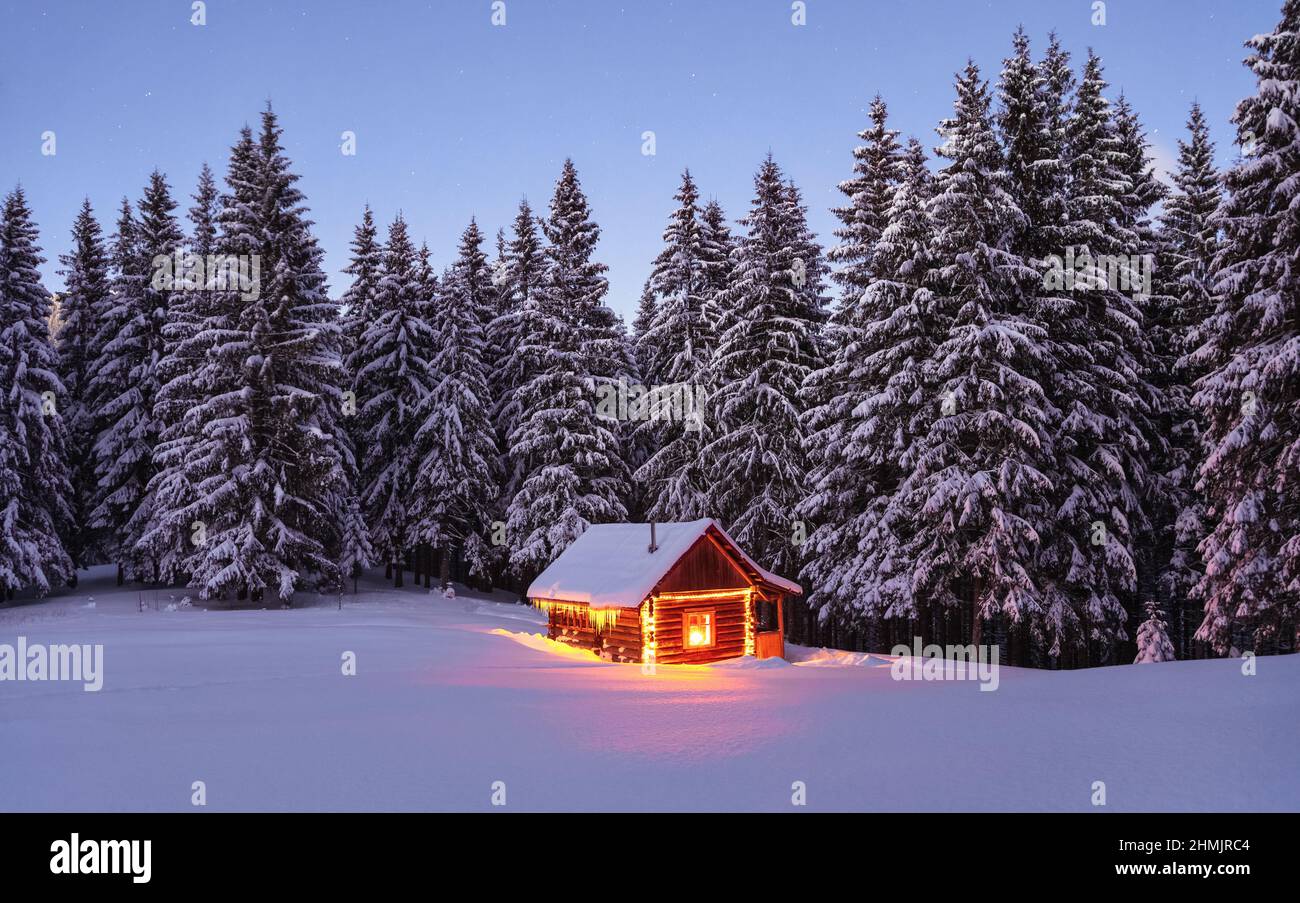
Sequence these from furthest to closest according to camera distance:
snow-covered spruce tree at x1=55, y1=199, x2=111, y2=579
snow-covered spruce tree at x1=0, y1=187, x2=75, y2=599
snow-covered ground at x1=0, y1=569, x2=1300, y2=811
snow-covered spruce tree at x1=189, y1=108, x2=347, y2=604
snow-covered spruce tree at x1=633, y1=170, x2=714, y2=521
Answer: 1. snow-covered spruce tree at x1=55, y1=199, x2=111, y2=579
2. snow-covered spruce tree at x1=633, y1=170, x2=714, y2=521
3. snow-covered spruce tree at x1=0, y1=187, x2=75, y2=599
4. snow-covered spruce tree at x1=189, y1=108, x2=347, y2=604
5. snow-covered ground at x1=0, y1=569, x2=1300, y2=811

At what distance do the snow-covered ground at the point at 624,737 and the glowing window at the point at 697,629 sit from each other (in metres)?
5.56

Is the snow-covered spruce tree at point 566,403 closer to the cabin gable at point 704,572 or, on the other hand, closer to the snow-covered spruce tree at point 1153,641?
the cabin gable at point 704,572

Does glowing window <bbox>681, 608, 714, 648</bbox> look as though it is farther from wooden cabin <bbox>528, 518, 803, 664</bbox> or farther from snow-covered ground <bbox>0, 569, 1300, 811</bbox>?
snow-covered ground <bbox>0, 569, 1300, 811</bbox>

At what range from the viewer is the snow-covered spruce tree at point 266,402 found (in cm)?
3117

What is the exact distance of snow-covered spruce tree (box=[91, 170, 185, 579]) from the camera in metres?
36.5

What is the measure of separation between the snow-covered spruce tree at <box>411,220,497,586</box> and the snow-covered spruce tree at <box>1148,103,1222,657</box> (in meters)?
28.4

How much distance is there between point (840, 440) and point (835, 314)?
15.7ft

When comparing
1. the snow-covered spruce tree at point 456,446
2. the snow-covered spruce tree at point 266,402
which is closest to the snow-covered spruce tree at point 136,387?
the snow-covered spruce tree at point 266,402

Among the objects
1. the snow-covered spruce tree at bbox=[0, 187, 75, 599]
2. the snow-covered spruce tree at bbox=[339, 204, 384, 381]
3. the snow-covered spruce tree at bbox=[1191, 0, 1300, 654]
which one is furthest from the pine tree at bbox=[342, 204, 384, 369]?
the snow-covered spruce tree at bbox=[1191, 0, 1300, 654]

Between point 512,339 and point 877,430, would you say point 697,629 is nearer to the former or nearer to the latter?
point 877,430

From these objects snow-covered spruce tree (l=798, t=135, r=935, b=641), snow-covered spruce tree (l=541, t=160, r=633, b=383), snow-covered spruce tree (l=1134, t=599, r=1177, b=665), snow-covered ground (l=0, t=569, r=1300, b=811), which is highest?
snow-covered spruce tree (l=541, t=160, r=633, b=383)

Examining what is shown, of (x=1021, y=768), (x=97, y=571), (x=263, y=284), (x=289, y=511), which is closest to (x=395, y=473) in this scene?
(x=289, y=511)

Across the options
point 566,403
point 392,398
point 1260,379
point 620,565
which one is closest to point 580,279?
point 566,403
